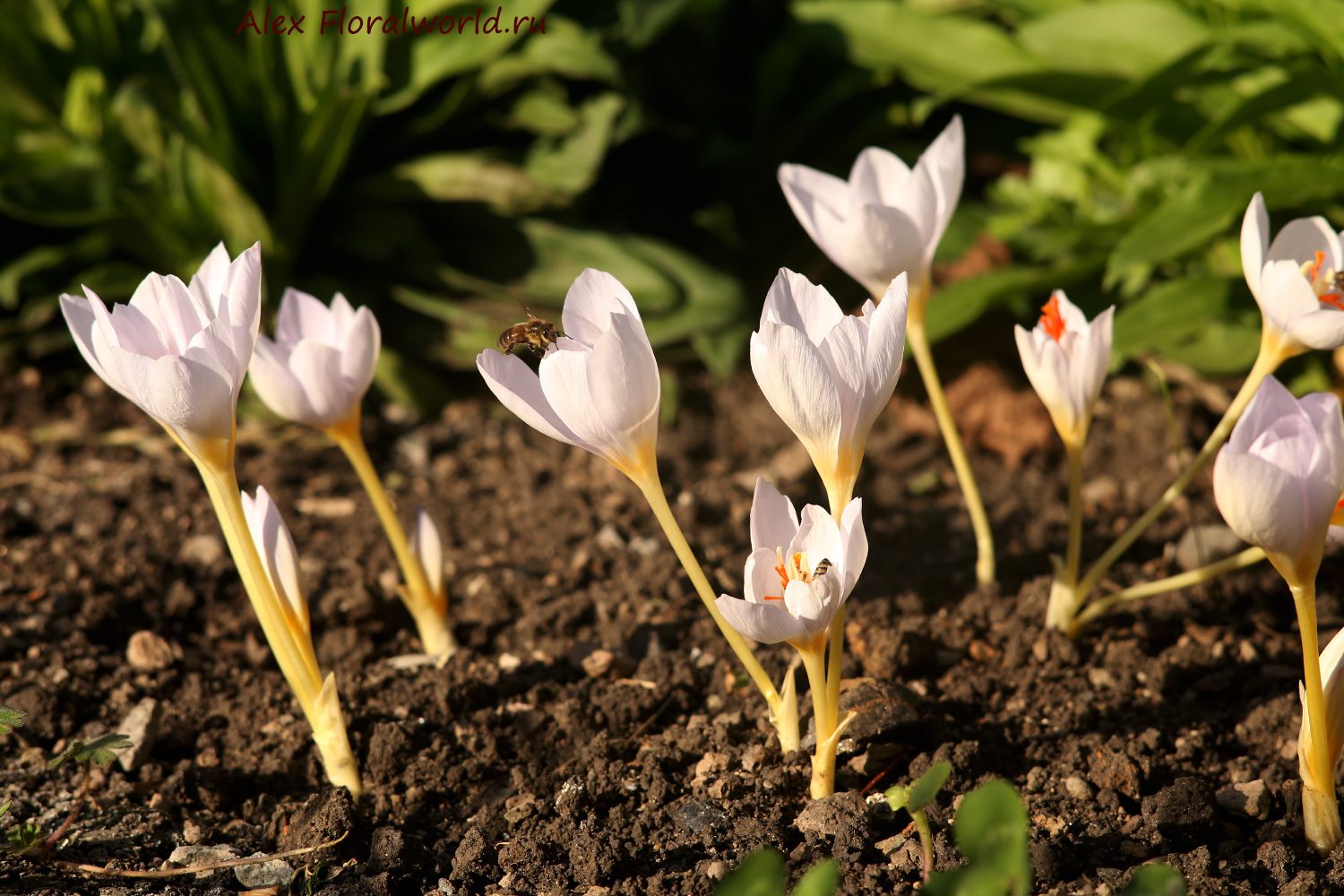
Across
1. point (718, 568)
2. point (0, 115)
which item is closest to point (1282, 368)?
point (718, 568)

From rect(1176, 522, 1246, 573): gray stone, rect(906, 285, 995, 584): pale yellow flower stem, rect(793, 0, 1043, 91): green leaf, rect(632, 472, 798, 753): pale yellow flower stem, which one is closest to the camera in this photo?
rect(632, 472, 798, 753): pale yellow flower stem

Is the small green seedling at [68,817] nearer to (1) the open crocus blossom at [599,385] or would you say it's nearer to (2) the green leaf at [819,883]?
(1) the open crocus blossom at [599,385]

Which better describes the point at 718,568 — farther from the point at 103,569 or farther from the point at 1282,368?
the point at 1282,368

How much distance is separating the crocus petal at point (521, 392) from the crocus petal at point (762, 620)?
26 cm

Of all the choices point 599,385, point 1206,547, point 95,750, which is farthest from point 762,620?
point 1206,547

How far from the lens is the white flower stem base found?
1.15 meters

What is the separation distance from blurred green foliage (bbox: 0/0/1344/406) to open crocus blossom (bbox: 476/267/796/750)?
4.60 ft

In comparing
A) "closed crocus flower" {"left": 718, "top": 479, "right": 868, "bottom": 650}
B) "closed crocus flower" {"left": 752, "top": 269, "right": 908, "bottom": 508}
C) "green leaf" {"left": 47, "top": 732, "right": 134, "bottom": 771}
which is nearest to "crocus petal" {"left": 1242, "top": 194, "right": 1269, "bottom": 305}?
"closed crocus flower" {"left": 752, "top": 269, "right": 908, "bottom": 508}

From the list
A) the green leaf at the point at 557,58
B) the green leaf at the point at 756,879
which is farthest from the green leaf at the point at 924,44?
the green leaf at the point at 756,879

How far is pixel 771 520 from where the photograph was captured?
1.25 meters

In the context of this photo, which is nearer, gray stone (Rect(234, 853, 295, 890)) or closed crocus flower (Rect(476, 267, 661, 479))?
closed crocus flower (Rect(476, 267, 661, 479))

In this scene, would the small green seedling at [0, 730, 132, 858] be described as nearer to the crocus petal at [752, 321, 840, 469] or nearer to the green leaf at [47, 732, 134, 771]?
the green leaf at [47, 732, 134, 771]

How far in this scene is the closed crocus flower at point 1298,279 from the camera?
1330 mm

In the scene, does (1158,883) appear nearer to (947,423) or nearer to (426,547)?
(947,423)
